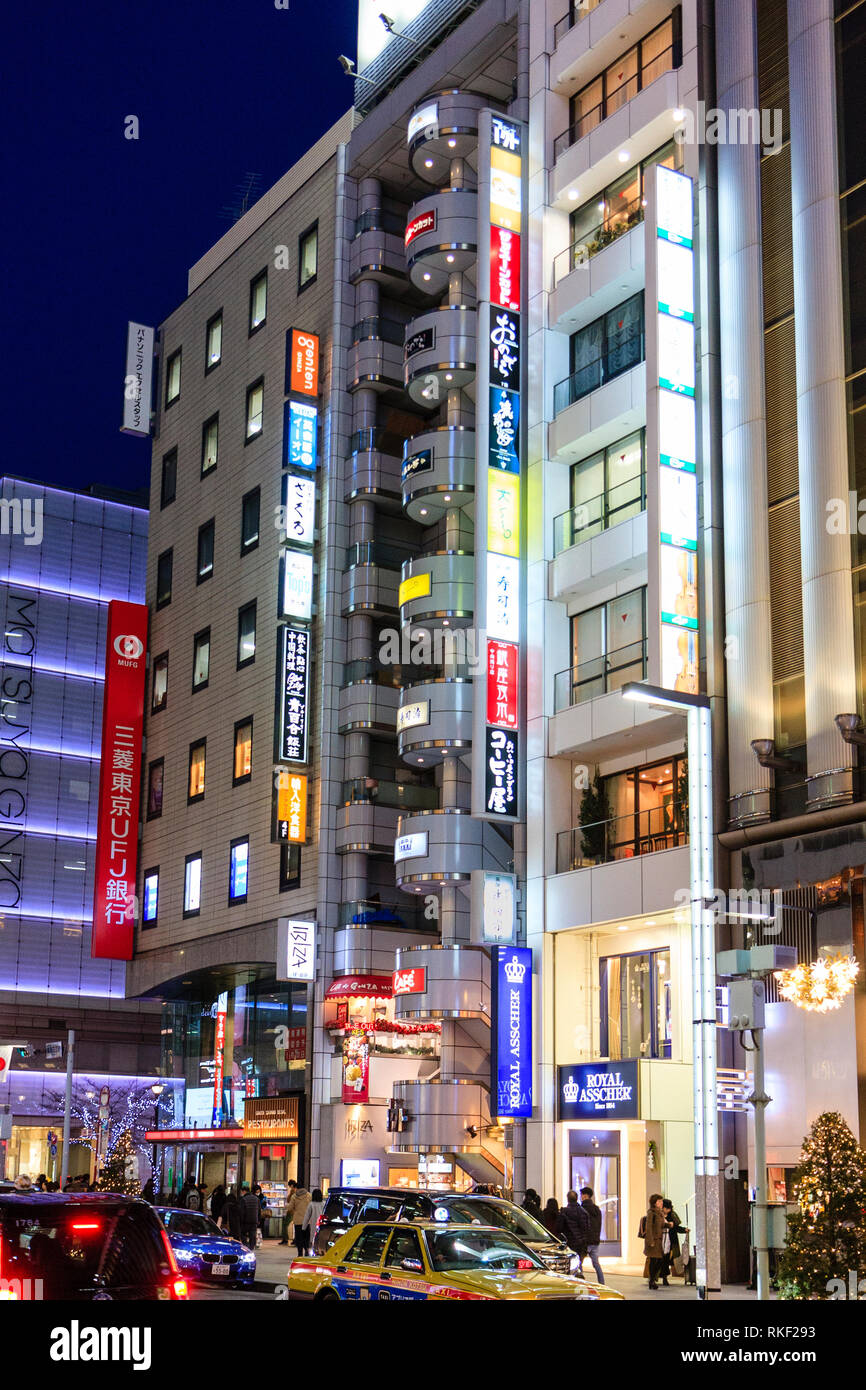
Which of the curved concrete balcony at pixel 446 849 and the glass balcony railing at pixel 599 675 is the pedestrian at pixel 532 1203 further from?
the glass balcony railing at pixel 599 675

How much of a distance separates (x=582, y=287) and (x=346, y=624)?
1426cm

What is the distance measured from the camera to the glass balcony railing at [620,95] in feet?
116

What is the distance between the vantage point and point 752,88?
1261 inches

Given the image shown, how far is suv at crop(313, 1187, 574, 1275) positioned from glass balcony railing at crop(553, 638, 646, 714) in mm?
15668

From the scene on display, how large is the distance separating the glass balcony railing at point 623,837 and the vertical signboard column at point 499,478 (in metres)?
1.58

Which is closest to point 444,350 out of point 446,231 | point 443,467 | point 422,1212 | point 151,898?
point 443,467

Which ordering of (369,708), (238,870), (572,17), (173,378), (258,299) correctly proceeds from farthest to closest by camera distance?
(173,378), (258,299), (238,870), (369,708), (572,17)

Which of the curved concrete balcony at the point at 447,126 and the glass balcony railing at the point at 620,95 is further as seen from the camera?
the curved concrete balcony at the point at 447,126

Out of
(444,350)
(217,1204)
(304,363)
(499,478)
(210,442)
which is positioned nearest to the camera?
(499,478)

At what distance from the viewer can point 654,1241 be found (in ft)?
90.1

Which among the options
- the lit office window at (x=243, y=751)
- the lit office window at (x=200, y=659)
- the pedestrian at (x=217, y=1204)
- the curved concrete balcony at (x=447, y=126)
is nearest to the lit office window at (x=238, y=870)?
the lit office window at (x=243, y=751)

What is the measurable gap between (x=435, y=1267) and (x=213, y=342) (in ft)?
160

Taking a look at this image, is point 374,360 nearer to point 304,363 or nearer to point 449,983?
point 304,363

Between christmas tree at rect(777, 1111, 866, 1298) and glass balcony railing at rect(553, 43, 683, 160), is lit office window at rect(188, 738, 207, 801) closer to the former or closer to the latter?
glass balcony railing at rect(553, 43, 683, 160)
